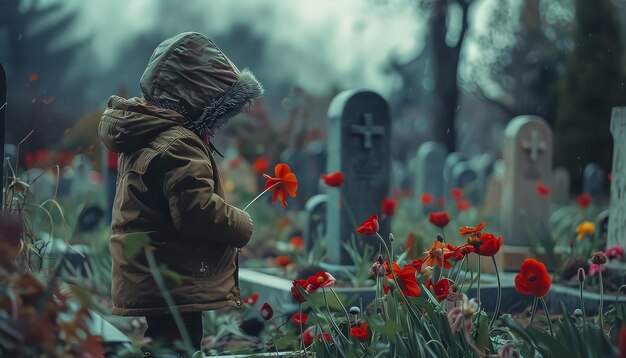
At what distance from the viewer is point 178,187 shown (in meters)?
2.88

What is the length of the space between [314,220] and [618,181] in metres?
2.32

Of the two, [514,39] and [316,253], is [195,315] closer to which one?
[316,253]

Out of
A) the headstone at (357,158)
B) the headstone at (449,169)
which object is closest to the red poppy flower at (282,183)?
the headstone at (357,158)

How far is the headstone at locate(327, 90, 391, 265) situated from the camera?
6.11m

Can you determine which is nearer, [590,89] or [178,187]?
[178,187]

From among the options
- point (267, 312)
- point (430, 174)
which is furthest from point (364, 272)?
point (430, 174)

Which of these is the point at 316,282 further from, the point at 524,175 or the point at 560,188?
the point at 560,188

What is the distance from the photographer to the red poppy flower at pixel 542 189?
24.2 ft

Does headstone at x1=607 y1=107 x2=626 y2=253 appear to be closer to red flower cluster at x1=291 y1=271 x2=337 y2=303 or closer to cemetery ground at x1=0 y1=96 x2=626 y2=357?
cemetery ground at x1=0 y1=96 x2=626 y2=357

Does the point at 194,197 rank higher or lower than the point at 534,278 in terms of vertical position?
higher

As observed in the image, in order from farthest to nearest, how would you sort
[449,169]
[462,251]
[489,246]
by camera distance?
[449,169] → [462,251] → [489,246]

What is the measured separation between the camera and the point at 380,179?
6.33 metres

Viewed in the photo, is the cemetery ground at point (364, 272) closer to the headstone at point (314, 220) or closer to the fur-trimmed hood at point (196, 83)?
the headstone at point (314, 220)

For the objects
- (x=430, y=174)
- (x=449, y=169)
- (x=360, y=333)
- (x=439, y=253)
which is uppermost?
(x=439, y=253)
